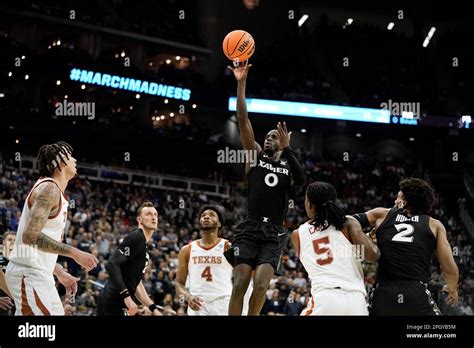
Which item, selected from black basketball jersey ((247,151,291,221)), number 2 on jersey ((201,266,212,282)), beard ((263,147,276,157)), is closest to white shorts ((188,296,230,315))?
number 2 on jersey ((201,266,212,282))

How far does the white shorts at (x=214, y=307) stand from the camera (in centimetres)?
887

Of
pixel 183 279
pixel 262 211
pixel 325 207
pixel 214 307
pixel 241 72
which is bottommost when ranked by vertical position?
pixel 214 307

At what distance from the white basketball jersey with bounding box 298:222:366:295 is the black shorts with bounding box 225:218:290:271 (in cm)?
129

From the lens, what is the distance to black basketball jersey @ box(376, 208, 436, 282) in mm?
6336

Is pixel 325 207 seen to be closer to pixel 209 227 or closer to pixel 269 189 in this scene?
pixel 269 189

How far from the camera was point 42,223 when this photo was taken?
6051 mm

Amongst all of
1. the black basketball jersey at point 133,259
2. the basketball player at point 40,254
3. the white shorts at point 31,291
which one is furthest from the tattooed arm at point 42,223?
the black basketball jersey at point 133,259

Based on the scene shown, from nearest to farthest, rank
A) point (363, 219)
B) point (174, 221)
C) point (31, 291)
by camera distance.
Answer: point (31, 291)
point (363, 219)
point (174, 221)

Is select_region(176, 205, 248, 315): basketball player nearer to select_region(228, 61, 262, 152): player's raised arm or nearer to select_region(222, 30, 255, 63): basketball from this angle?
select_region(228, 61, 262, 152): player's raised arm

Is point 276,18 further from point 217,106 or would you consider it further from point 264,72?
point 217,106

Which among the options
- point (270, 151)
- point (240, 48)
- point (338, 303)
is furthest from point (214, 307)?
point (240, 48)

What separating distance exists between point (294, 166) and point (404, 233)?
Answer: 1.63 meters

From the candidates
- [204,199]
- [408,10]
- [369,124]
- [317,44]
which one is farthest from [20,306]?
[408,10]

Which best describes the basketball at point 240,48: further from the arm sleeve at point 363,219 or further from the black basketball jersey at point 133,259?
the arm sleeve at point 363,219
